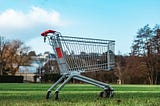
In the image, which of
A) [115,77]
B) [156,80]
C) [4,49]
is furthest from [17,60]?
[156,80]

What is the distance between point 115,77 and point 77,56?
188 ft

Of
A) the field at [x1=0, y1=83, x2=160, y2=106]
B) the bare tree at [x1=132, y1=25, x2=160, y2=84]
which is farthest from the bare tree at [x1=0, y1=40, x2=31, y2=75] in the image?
the field at [x1=0, y1=83, x2=160, y2=106]

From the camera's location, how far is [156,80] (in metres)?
62.7

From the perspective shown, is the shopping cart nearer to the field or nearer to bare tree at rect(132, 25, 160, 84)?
the field

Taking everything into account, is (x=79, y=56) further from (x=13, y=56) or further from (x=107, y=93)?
(x=13, y=56)

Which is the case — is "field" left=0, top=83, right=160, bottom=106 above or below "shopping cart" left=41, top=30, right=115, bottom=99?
below

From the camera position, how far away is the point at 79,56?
843 cm

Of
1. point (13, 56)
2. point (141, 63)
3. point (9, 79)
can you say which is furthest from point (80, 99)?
point (13, 56)

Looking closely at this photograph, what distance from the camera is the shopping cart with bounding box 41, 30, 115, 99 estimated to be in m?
8.27

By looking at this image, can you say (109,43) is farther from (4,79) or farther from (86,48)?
(4,79)

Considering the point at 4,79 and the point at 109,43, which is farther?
the point at 4,79

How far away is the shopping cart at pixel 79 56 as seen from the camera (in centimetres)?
827

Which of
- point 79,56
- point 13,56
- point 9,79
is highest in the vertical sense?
point 13,56

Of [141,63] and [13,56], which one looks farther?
[13,56]
